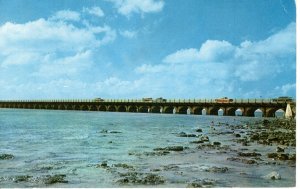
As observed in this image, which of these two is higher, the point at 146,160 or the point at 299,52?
the point at 299,52

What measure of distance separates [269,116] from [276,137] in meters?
28.8

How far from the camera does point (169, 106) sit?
200ft

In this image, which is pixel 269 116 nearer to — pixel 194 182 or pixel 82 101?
pixel 82 101

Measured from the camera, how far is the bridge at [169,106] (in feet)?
163

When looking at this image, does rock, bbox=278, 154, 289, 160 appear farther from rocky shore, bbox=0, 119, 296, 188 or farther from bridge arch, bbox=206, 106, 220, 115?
bridge arch, bbox=206, 106, 220, 115

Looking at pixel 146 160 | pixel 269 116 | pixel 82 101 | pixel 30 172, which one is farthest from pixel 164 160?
pixel 82 101

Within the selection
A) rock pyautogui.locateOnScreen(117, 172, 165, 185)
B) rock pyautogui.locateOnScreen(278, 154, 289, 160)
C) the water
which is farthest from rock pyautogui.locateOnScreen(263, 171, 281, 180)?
rock pyautogui.locateOnScreen(117, 172, 165, 185)

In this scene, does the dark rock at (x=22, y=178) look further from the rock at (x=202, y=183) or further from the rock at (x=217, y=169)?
the rock at (x=217, y=169)

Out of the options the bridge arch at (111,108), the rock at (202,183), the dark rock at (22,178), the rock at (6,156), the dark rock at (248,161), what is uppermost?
the bridge arch at (111,108)

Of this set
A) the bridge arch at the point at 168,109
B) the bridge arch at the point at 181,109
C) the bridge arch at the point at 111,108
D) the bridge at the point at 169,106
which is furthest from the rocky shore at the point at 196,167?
the bridge arch at the point at 111,108

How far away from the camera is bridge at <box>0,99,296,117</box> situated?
4978cm

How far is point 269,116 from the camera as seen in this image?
49688mm

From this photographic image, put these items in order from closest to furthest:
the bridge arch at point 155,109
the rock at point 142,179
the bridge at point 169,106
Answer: the rock at point 142,179 < the bridge at point 169,106 < the bridge arch at point 155,109

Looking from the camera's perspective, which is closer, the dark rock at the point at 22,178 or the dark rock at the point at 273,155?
the dark rock at the point at 22,178
